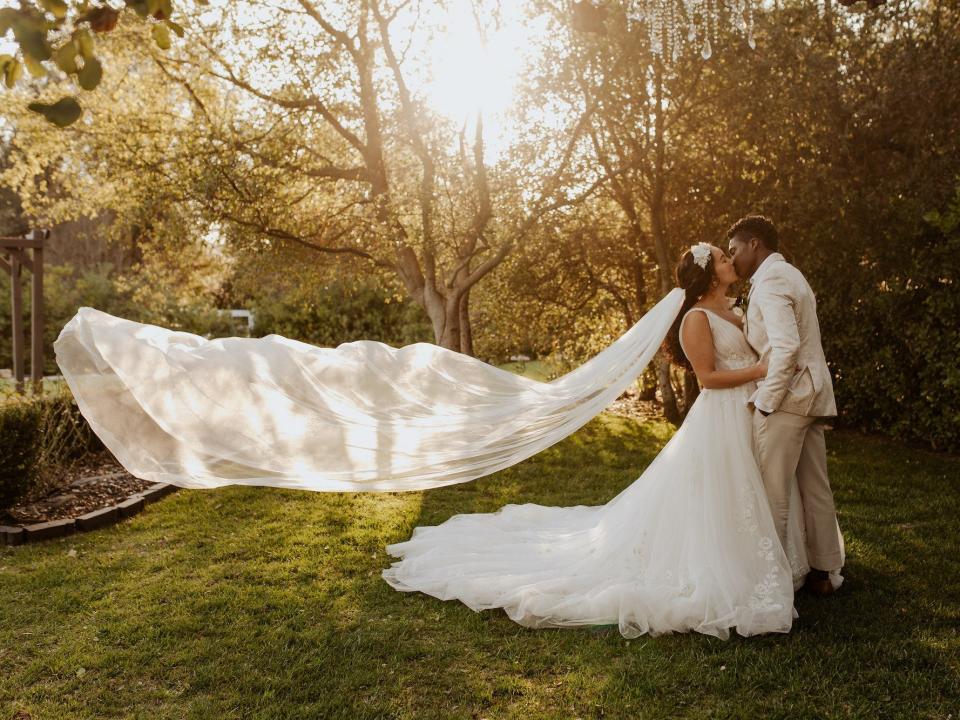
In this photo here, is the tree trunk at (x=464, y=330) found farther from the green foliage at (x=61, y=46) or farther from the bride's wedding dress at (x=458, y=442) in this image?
the green foliage at (x=61, y=46)

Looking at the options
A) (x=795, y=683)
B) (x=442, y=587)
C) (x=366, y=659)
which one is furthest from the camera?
(x=442, y=587)

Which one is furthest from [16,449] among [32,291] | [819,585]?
[819,585]

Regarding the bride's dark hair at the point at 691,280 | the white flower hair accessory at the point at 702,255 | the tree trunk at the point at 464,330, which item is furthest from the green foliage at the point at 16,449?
the tree trunk at the point at 464,330

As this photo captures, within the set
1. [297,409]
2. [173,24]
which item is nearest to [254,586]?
[297,409]

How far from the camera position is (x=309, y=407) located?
5.19 metres

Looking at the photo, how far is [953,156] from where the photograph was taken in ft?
27.2

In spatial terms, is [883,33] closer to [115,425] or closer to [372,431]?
[372,431]

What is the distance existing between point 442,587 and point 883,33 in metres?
8.25

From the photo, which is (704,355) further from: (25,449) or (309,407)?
(25,449)

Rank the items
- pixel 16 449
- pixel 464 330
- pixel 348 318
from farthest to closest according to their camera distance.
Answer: pixel 348 318 → pixel 464 330 → pixel 16 449

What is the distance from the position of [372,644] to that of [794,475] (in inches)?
110

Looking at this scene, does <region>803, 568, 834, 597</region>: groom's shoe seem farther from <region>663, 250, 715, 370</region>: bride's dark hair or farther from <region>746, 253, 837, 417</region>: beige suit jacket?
<region>663, 250, 715, 370</region>: bride's dark hair

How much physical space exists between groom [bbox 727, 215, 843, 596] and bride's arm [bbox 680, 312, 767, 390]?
0.20 m

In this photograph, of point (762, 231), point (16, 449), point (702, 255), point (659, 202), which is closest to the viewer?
point (762, 231)
